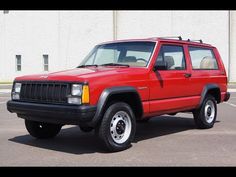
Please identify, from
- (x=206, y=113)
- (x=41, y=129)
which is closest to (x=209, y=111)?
(x=206, y=113)

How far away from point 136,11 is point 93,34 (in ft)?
13.3

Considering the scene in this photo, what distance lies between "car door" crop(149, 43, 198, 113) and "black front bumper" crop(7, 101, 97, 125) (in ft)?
5.19

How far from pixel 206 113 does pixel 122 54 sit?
8.84ft

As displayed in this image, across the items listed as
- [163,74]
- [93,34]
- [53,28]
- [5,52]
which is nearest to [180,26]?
[93,34]

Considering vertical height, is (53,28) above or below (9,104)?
above

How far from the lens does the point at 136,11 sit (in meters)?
30.9

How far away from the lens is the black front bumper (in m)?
5.78

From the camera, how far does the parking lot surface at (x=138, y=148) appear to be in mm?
5602

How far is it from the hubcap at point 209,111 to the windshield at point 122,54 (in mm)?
2436

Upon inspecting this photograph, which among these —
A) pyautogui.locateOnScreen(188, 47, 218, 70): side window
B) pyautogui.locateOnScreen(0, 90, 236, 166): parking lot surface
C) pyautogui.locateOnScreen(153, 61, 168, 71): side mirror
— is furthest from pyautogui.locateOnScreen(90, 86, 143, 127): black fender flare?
pyautogui.locateOnScreen(188, 47, 218, 70): side window

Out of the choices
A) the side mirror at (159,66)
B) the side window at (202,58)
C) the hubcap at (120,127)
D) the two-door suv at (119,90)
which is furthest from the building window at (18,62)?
the hubcap at (120,127)

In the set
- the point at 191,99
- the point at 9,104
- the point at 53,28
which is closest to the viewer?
the point at 9,104

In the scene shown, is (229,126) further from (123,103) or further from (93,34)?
(93,34)

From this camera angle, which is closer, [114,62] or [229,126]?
[114,62]
